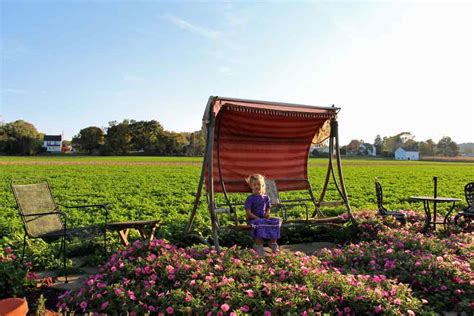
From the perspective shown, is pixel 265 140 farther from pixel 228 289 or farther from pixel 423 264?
pixel 228 289

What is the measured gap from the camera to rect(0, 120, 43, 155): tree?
3585 inches

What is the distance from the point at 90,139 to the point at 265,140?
99635 mm

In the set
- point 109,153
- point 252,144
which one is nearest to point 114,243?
point 252,144

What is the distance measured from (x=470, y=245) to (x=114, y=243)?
549cm

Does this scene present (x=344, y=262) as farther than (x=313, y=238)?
No

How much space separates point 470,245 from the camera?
659cm

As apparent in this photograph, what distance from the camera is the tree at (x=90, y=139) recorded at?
334 ft

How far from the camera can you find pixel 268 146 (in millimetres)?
9133

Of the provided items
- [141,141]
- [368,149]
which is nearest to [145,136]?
[141,141]

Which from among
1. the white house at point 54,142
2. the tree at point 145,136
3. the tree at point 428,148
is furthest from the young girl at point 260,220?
the white house at point 54,142

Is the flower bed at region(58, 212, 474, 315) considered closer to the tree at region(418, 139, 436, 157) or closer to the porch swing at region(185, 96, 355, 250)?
the porch swing at region(185, 96, 355, 250)

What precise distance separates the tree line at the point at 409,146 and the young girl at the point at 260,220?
441 feet

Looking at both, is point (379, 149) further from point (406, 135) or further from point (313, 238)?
point (313, 238)

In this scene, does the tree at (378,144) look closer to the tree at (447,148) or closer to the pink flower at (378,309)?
the tree at (447,148)
